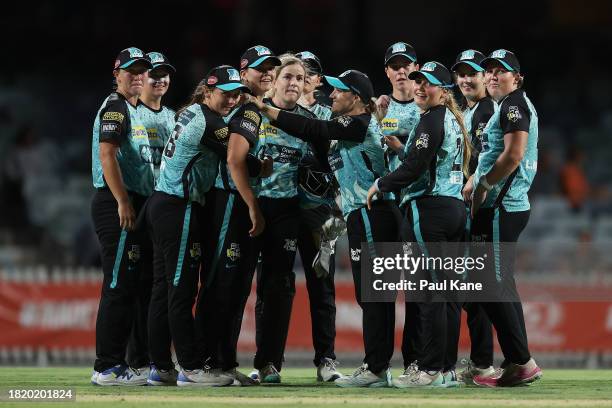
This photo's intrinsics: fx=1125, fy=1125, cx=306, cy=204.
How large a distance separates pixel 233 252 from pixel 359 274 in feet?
3.12

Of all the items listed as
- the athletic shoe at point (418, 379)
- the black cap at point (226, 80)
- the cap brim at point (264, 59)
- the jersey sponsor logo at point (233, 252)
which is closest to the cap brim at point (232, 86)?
the black cap at point (226, 80)

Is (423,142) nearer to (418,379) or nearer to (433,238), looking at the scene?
(433,238)

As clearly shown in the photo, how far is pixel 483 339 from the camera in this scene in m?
9.05

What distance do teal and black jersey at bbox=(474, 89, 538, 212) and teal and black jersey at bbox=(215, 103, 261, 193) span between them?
1765mm

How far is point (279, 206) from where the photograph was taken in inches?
344

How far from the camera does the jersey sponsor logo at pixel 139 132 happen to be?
340 inches

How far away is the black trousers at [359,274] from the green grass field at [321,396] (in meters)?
0.32

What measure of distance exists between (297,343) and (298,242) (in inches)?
213

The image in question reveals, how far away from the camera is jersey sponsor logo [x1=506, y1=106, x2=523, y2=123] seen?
27.3 ft

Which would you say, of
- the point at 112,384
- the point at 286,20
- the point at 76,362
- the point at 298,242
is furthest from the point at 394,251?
the point at 286,20

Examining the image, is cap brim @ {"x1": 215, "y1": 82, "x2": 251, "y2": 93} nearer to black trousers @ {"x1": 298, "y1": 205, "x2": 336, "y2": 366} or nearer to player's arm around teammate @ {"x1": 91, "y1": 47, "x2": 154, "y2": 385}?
player's arm around teammate @ {"x1": 91, "y1": 47, "x2": 154, "y2": 385}

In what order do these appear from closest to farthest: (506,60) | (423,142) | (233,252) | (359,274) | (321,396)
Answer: (321,396)
(423,142)
(233,252)
(359,274)
(506,60)

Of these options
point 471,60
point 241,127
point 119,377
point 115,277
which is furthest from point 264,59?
point 119,377

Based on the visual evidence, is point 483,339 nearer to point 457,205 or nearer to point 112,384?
point 457,205
